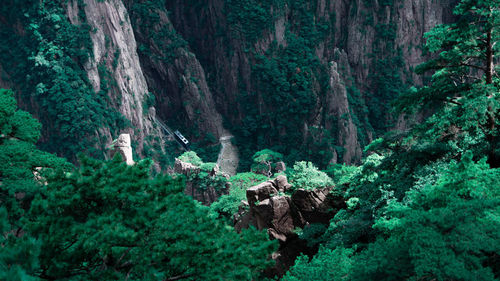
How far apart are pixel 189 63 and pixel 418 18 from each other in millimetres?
23646

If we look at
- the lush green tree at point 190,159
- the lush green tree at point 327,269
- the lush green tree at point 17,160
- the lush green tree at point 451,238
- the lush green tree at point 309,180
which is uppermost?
the lush green tree at point 17,160

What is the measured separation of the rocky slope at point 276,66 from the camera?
111 feet

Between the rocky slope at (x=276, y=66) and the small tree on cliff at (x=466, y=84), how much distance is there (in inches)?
985

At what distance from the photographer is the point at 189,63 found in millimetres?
37844

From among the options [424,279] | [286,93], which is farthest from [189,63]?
[424,279]

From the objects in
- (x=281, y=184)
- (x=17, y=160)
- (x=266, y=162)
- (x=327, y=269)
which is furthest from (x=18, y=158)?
(x=266, y=162)

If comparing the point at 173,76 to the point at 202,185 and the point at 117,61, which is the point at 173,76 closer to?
the point at 117,61

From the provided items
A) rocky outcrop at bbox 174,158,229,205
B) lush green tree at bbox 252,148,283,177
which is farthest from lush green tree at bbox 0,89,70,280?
lush green tree at bbox 252,148,283,177

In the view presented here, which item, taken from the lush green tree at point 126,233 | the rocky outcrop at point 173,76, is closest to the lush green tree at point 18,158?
the lush green tree at point 126,233

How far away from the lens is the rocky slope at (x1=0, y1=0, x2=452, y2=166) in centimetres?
3381

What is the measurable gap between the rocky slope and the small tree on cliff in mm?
25010

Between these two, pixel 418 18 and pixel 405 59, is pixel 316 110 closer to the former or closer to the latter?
pixel 405 59

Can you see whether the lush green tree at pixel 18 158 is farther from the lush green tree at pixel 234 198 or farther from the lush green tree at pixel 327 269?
the lush green tree at pixel 234 198

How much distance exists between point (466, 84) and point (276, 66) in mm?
30266
